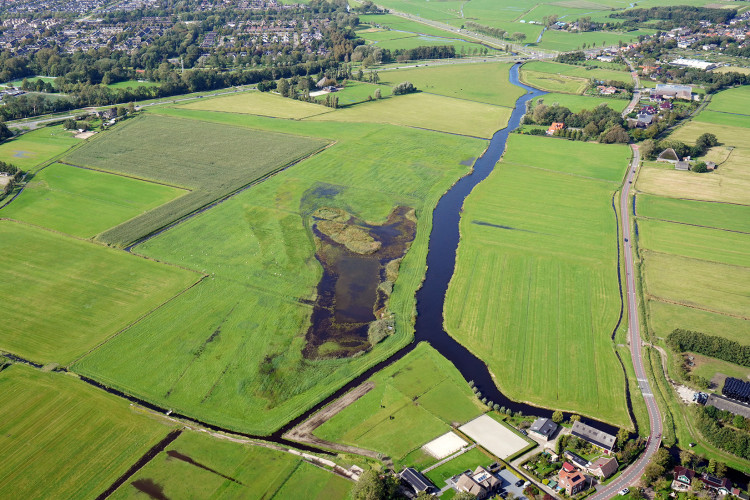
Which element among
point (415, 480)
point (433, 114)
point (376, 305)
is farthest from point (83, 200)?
point (433, 114)

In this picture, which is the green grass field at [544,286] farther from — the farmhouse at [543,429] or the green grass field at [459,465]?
the green grass field at [459,465]

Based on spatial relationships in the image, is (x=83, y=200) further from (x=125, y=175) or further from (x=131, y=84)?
(x=131, y=84)

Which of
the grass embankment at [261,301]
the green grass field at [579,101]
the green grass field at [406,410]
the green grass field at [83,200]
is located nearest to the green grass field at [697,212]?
the grass embankment at [261,301]

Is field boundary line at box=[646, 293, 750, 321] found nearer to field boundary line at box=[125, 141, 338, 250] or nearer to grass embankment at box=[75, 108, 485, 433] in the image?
grass embankment at box=[75, 108, 485, 433]

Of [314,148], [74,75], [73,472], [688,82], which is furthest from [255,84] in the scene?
[73,472]

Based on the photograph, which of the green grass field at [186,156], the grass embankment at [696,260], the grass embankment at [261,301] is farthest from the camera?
the green grass field at [186,156]

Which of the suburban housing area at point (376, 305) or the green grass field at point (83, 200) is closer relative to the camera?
the suburban housing area at point (376, 305)
